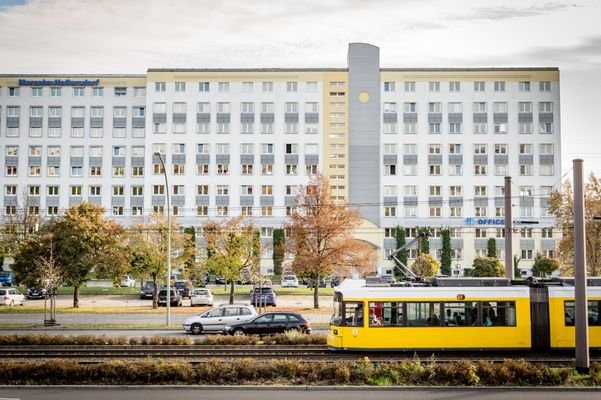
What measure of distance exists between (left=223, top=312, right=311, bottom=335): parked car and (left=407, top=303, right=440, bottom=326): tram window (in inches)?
305

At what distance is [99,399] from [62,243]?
36.3m

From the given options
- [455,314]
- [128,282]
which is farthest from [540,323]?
[128,282]

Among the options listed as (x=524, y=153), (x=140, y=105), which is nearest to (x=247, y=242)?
(x=140, y=105)

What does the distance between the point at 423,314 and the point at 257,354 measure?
263 inches

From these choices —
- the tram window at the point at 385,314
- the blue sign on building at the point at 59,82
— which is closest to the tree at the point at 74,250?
the tram window at the point at 385,314

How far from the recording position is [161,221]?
55531mm

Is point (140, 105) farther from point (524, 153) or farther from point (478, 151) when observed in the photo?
point (524, 153)

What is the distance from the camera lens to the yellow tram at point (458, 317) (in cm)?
2641

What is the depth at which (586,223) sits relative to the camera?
4966 centimetres

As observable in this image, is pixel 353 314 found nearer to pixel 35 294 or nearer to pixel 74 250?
pixel 74 250

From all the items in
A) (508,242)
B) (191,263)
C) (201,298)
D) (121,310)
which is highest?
(508,242)

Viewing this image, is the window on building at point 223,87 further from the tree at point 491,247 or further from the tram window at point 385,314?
the tram window at point 385,314

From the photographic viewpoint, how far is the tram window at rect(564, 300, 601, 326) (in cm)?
2670

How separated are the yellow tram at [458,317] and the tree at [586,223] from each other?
24.3 metres
